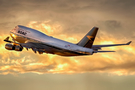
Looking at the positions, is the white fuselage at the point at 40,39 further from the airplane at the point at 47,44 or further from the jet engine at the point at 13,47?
the jet engine at the point at 13,47

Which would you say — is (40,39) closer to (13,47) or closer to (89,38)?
(13,47)

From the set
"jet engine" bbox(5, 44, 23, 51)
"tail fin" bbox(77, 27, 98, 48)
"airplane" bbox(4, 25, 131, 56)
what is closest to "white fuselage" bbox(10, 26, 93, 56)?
"airplane" bbox(4, 25, 131, 56)

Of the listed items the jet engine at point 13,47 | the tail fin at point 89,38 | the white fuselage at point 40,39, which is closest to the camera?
the tail fin at point 89,38

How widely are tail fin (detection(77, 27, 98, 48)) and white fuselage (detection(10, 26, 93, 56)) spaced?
43.3 inches

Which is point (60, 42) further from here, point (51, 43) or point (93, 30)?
point (93, 30)

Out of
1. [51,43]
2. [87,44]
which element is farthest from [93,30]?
[51,43]

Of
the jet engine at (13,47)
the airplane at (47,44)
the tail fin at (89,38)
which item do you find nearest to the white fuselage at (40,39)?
the airplane at (47,44)

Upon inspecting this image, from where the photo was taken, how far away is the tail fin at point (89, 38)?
48.5 m

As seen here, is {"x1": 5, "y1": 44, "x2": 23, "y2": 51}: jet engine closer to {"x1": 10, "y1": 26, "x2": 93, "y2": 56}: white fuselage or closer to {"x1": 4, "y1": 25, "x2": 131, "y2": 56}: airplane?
{"x1": 4, "y1": 25, "x2": 131, "y2": 56}: airplane

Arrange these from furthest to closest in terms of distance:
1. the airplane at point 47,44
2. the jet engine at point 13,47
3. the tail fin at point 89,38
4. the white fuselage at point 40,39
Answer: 1. the jet engine at point 13,47
2. the white fuselage at point 40,39
3. the airplane at point 47,44
4. the tail fin at point 89,38

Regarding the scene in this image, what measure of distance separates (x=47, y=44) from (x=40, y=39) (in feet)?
8.76

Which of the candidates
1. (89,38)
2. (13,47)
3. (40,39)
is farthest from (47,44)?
(89,38)

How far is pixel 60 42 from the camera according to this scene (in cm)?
5319

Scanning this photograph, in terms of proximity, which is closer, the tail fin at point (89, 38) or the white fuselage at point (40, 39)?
the tail fin at point (89, 38)
